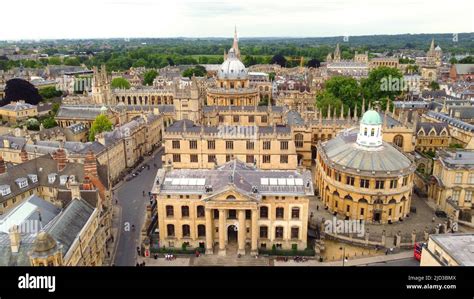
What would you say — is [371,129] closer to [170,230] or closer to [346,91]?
[170,230]

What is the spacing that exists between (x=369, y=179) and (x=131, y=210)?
30475mm

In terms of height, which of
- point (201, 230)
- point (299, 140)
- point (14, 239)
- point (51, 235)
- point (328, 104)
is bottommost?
point (201, 230)

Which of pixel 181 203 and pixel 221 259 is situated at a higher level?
pixel 181 203

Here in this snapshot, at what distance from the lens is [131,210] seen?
168 feet

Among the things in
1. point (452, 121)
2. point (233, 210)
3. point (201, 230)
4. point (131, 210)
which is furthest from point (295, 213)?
point (452, 121)

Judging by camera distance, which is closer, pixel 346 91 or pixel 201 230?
pixel 201 230

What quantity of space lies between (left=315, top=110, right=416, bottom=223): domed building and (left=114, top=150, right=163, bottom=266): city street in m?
24.5

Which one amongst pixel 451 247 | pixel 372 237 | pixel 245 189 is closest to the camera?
pixel 451 247

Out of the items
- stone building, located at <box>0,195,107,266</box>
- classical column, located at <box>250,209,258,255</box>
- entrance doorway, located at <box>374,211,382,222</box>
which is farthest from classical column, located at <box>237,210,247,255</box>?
entrance doorway, located at <box>374,211,382,222</box>
